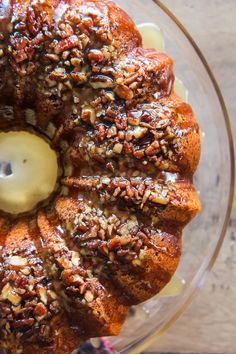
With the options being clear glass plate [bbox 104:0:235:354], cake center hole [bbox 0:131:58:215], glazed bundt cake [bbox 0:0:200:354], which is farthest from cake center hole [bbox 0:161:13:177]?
clear glass plate [bbox 104:0:235:354]

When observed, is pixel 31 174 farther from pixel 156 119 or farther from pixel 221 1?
pixel 221 1

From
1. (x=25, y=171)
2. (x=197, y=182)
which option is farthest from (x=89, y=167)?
(x=197, y=182)

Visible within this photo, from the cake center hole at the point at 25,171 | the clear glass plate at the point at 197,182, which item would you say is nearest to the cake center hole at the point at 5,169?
the cake center hole at the point at 25,171

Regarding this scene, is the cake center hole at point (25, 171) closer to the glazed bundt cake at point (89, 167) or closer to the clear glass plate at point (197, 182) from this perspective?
the glazed bundt cake at point (89, 167)

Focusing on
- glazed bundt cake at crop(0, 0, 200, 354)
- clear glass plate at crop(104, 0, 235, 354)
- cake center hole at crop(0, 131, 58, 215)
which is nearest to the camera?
glazed bundt cake at crop(0, 0, 200, 354)

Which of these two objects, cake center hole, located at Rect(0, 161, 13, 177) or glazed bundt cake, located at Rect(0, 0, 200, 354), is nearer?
glazed bundt cake, located at Rect(0, 0, 200, 354)

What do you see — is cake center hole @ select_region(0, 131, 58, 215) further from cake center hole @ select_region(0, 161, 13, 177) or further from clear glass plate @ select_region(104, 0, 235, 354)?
clear glass plate @ select_region(104, 0, 235, 354)
